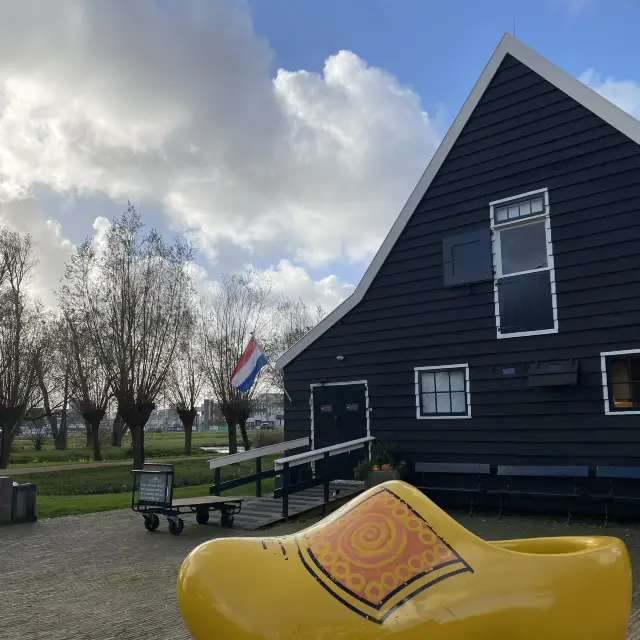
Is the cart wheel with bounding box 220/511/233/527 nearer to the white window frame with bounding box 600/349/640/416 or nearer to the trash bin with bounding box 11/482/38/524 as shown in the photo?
the trash bin with bounding box 11/482/38/524

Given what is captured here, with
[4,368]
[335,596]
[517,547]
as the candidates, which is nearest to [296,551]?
[335,596]

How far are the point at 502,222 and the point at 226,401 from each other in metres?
21.1

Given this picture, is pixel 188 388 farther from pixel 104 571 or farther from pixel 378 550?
pixel 378 550

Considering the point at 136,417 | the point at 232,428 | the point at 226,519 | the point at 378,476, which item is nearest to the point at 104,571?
the point at 226,519

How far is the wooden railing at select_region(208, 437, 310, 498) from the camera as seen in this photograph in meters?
10.1

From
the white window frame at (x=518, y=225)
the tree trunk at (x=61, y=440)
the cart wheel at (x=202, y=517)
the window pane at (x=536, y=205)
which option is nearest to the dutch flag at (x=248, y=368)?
the cart wheel at (x=202, y=517)

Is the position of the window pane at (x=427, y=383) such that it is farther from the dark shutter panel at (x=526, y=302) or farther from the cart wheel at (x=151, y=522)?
the cart wheel at (x=151, y=522)

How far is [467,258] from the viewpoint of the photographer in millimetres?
10430

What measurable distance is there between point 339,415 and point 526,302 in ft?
13.8

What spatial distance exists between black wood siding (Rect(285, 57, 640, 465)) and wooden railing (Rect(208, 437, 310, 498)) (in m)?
1.56

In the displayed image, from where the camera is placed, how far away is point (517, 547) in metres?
3.21

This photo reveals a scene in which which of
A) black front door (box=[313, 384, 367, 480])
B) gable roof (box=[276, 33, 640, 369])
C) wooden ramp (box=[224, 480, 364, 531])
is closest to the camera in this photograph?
gable roof (box=[276, 33, 640, 369])

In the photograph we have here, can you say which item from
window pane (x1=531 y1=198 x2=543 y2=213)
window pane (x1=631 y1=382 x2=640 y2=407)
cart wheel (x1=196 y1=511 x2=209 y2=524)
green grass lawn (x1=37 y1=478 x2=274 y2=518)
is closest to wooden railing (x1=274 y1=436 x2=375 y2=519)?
cart wheel (x1=196 y1=511 x2=209 y2=524)

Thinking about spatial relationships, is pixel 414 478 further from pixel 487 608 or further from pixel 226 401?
pixel 226 401
